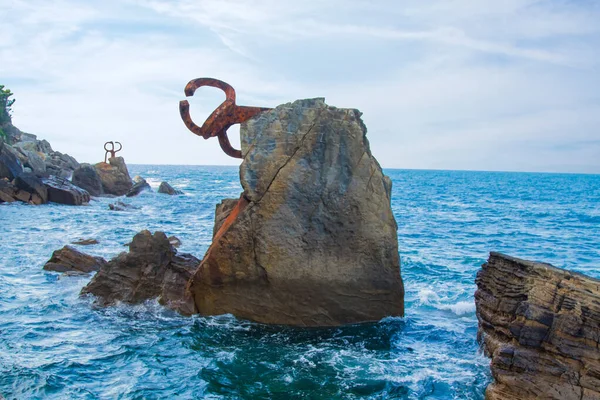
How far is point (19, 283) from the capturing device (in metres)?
11.0

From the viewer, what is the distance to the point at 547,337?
18.2 ft

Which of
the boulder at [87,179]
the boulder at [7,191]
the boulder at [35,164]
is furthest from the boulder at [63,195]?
the boulder at [35,164]

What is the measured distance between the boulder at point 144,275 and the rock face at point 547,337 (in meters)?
5.42

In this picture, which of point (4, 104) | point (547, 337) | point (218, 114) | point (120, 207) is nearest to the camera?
point (547, 337)

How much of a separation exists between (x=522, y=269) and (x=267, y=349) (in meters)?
3.55

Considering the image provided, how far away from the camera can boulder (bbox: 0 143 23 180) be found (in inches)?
1070

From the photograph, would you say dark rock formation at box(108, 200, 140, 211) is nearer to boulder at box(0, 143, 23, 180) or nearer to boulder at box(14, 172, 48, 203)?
boulder at box(14, 172, 48, 203)

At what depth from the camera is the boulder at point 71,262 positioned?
1211 cm

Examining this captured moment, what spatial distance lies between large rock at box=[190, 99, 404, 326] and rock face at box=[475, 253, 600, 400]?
2642mm

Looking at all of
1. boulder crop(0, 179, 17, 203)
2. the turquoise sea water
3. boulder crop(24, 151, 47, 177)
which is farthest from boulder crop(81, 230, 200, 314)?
boulder crop(24, 151, 47, 177)

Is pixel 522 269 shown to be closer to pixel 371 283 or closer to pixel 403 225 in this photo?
pixel 371 283

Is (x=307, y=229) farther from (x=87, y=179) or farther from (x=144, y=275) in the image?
(x=87, y=179)

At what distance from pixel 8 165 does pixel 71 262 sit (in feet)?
59.3

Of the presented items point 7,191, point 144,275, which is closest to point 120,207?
point 7,191
